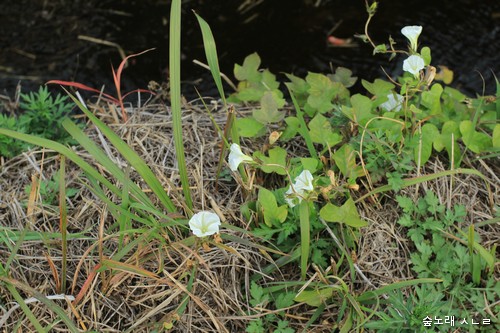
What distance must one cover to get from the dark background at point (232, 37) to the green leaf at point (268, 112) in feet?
2.67

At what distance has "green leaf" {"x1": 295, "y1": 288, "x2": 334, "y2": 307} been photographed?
71.0 inches

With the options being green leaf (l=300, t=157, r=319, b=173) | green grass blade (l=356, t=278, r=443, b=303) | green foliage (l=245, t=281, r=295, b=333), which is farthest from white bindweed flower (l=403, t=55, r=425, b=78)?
green foliage (l=245, t=281, r=295, b=333)

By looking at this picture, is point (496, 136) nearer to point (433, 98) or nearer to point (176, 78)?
point (433, 98)

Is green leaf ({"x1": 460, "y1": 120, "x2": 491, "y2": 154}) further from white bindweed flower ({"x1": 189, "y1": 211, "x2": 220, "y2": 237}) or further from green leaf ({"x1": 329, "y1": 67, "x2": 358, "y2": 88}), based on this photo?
white bindweed flower ({"x1": 189, "y1": 211, "x2": 220, "y2": 237})

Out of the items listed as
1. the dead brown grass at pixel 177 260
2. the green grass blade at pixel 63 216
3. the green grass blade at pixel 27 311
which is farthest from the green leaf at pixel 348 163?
the green grass blade at pixel 27 311

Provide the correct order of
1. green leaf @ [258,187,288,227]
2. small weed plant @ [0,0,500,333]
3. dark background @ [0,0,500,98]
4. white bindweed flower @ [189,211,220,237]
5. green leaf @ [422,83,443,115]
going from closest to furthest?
white bindweed flower @ [189,211,220,237] < small weed plant @ [0,0,500,333] < green leaf @ [258,187,288,227] < green leaf @ [422,83,443,115] < dark background @ [0,0,500,98]

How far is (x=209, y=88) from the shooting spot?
2.94 meters

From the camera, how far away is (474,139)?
2117 millimetres

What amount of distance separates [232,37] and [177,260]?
155 centimetres

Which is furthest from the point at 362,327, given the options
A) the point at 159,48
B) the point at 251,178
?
the point at 159,48

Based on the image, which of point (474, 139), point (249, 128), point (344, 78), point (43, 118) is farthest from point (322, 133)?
point (43, 118)

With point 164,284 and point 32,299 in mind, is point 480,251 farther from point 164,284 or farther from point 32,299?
point 32,299

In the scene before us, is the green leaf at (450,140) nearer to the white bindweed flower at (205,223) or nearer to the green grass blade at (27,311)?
the white bindweed flower at (205,223)

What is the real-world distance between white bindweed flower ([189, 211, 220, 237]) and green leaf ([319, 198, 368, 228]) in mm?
347
